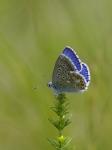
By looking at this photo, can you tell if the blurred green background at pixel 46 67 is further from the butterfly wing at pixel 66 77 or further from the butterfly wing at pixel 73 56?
the butterfly wing at pixel 73 56

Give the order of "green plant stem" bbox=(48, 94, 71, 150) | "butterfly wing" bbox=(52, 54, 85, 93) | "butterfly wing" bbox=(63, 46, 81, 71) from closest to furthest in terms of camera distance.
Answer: "green plant stem" bbox=(48, 94, 71, 150) → "butterfly wing" bbox=(63, 46, 81, 71) → "butterfly wing" bbox=(52, 54, 85, 93)

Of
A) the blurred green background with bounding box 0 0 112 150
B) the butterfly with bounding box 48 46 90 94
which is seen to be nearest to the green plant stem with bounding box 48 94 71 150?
the butterfly with bounding box 48 46 90 94

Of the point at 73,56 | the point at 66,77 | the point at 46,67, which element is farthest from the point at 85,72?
the point at 46,67

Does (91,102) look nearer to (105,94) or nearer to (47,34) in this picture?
(105,94)

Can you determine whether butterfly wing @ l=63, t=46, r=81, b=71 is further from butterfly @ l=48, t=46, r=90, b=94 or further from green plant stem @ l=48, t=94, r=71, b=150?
green plant stem @ l=48, t=94, r=71, b=150

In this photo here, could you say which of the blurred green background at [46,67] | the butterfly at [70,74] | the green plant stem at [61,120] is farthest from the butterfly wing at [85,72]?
the blurred green background at [46,67]

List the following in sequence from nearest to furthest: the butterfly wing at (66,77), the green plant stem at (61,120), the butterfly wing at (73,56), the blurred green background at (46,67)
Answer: the green plant stem at (61,120) → the butterfly wing at (73,56) → the butterfly wing at (66,77) → the blurred green background at (46,67)

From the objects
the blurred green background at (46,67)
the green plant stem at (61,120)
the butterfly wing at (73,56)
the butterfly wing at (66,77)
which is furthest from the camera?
the blurred green background at (46,67)
